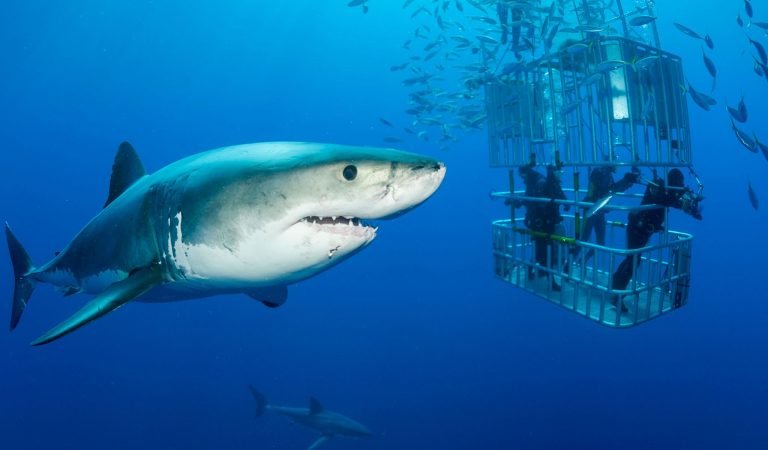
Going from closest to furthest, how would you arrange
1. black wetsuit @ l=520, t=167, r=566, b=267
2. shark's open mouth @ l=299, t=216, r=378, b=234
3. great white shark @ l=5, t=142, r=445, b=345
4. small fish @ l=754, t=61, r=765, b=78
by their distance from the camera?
great white shark @ l=5, t=142, r=445, b=345
shark's open mouth @ l=299, t=216, r=378, b=234
black wetsuit @ l=520, t=167, r=566, b=267
small fish @ l=754, t=61, r=765, b=78

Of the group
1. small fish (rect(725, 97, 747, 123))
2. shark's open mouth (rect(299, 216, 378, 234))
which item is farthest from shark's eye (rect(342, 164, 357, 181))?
small fish (rect(725, 97, 747, 123))

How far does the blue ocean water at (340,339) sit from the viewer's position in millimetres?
17312

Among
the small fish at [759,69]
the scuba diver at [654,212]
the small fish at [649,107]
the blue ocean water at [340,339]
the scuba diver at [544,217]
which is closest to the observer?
the scuba diver at [654,212]

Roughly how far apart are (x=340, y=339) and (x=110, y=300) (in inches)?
1086

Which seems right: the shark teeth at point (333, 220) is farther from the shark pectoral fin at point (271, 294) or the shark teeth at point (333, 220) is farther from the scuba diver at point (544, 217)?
the scuba diver at point (544, 217)

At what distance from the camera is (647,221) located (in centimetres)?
536

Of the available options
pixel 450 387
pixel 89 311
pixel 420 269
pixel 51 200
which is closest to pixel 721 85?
pixel 420 269

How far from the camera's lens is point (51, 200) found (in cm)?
6250

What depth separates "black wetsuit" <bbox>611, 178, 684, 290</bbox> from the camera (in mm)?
5051

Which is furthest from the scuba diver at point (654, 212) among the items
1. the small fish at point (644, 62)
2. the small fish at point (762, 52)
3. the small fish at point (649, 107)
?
the small fish at point (762, 52)

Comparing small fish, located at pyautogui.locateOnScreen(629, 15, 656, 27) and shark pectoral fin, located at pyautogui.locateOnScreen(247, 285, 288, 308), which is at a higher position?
small fish, located at pyautogui.locateOnScreen(629, 15, 656, 27)

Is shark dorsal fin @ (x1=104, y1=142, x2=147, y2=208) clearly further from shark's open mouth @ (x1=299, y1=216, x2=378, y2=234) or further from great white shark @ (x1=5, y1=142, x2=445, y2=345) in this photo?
shark's open mouth @ (x1=299, y1=216, x2=378, y2=234)

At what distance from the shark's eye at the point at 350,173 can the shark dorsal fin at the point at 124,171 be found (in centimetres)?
270

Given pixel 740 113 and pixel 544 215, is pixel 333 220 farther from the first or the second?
pixel 740 113
